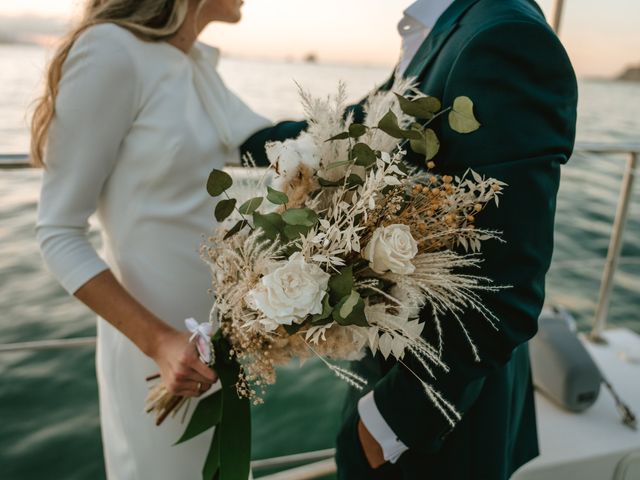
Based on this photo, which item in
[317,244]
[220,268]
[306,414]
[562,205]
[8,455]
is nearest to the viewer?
[317,244]

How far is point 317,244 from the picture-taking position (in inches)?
28.9

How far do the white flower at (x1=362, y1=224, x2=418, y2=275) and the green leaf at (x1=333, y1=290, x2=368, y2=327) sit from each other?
6 cm

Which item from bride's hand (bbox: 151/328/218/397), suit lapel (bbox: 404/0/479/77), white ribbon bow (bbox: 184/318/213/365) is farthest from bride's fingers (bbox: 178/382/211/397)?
suit lapel (bbox: 404/0/479/77)

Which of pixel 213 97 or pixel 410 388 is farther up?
pixel 213 97

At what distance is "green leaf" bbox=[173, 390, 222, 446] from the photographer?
42.9 inches

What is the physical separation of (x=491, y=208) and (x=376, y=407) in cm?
44

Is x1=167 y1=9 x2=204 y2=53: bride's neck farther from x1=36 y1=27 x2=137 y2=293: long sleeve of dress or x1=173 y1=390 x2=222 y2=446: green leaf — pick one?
x1=173 y1=390 x2=222 y2=446: green leaf

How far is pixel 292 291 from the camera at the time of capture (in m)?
0.71

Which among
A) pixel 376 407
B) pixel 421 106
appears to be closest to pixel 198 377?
pixel 376 407

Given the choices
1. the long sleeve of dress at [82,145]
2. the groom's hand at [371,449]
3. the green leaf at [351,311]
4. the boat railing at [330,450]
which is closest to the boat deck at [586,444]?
the boat railing at [330,450]

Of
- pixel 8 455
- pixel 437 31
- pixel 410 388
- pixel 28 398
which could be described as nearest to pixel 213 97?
pixel 437 31

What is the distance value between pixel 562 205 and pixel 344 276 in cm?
1158

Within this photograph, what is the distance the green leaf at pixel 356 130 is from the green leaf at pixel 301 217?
0.43ft

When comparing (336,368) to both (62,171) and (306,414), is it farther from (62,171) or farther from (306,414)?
(306,414)
